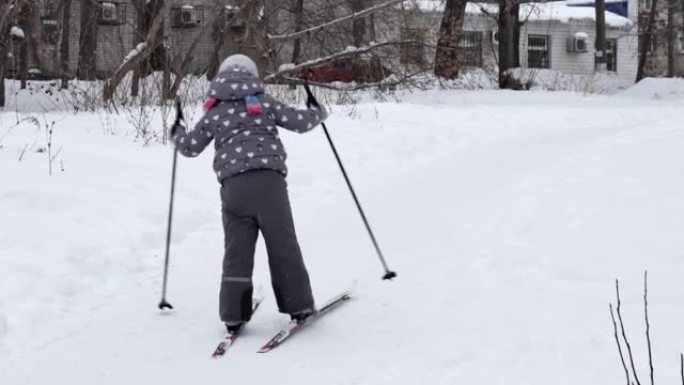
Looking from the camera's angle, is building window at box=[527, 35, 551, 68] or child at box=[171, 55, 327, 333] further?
building window at box=[527, 35, 551, 68]

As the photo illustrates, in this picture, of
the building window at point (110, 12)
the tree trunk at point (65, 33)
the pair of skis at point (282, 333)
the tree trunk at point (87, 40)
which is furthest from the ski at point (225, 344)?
the building window at point (110, 12)

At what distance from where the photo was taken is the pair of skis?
467 centimetres

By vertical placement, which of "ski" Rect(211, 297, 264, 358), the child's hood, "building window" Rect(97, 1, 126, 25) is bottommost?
"ski" Rect(211, 297, 264, 358)

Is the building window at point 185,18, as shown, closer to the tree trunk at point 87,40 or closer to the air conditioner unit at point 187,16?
the air conditioner unit at point 187,16

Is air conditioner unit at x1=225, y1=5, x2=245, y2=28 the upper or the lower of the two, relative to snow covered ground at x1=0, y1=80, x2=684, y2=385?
upper

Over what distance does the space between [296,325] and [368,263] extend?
5.35 feet

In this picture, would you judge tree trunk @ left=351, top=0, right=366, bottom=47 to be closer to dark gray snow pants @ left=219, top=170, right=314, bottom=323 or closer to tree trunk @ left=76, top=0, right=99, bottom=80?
tree trunk @ left=76, top=0, right=99, bottom=80

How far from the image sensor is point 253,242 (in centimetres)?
499

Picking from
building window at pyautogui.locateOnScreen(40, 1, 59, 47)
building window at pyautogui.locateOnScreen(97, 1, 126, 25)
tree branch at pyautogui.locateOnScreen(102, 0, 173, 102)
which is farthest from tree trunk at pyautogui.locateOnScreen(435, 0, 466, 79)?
building window at pyautogui.locateOnScreen(40, 1, 59, 47)

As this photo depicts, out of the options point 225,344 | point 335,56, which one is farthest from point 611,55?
point 225,344

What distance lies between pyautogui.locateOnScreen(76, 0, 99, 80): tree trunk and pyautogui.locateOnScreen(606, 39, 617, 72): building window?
3042 cm

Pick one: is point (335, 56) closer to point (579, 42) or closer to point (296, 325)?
point (296, 325)

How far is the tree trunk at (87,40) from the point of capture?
16798mm

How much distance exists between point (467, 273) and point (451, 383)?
6.79 feet
